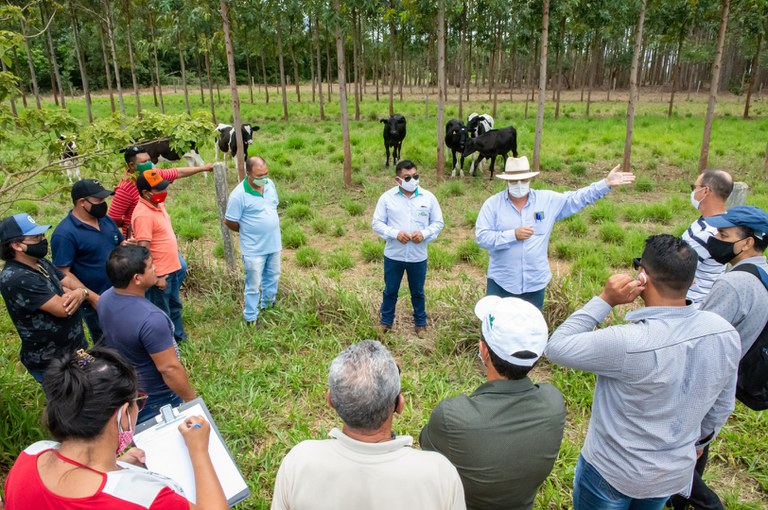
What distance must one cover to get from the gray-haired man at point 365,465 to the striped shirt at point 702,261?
2.42 meters

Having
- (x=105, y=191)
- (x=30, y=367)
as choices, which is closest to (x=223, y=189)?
(x=105, y=191)

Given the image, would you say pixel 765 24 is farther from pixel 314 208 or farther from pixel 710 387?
pixel 710 387

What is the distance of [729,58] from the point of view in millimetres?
33250

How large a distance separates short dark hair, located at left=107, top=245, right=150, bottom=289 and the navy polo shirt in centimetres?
110

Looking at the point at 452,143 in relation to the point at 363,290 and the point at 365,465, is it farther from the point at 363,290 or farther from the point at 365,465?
the point at 365,465

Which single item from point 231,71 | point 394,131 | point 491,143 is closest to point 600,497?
point 231,71

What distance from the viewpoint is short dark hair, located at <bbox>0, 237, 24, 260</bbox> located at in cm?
305

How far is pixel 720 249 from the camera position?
280 centimetres

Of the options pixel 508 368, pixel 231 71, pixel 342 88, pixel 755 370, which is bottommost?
pixel 755 370

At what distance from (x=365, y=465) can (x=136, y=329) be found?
5.75 feet

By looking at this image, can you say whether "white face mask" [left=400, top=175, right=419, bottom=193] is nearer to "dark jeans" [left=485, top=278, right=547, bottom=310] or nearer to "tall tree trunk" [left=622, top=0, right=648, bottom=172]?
"dark jeans" [left=485, top=278, right=547, bottom=310]

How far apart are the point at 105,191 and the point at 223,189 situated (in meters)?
2.10

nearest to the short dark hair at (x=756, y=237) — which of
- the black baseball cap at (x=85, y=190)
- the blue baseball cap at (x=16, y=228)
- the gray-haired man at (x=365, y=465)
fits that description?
the gray-haired man at (x=365, y=465)

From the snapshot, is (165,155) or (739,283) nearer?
(739,283)
